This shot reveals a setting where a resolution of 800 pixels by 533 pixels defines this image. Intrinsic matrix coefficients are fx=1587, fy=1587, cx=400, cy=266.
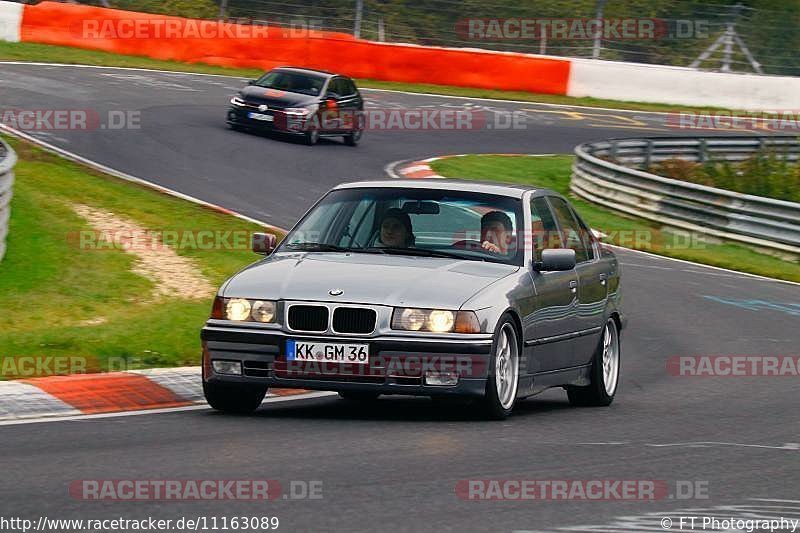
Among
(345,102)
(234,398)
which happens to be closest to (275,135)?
(345,102)

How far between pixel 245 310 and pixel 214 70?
30.8 m

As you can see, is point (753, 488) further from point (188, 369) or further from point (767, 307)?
point (767, 307)

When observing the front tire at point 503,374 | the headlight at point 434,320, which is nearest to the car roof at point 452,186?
the front tire at point 503,374

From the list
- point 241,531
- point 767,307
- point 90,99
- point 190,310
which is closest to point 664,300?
point 767,307

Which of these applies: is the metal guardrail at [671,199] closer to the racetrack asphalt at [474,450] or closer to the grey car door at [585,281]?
the racetrack asphalt at [474,450]

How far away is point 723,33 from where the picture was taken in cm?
4088

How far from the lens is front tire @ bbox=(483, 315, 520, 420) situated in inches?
360

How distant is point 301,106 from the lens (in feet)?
97.2

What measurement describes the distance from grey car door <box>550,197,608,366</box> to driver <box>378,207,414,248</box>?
4.25 ft

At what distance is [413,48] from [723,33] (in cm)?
800

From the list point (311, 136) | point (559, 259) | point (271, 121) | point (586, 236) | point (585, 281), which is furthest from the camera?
point (311, 136)

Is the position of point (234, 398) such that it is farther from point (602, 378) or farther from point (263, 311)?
point (602, 378)

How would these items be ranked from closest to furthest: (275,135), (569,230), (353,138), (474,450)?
(474,450) → (569,230) → (275,135) → (353,138)

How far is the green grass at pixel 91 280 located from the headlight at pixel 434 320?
10.1ft
